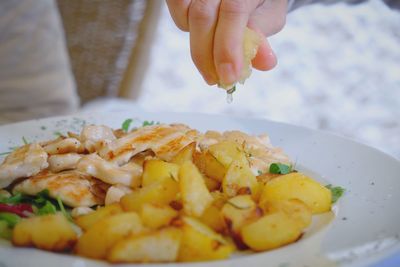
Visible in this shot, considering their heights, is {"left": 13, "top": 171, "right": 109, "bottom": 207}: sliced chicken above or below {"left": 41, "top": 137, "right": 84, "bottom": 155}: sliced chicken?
below

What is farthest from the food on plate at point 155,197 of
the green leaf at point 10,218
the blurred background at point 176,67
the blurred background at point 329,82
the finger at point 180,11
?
the blurred background at point 329,82

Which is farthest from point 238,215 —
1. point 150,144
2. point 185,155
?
point 150,144

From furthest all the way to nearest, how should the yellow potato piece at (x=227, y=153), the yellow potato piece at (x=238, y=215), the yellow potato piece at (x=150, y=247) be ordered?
the yellow potato piece at (x=227, y=153)
the yellow potato piece at (x=238, y=215)
the yellow potato piece at (x=150, y=247)

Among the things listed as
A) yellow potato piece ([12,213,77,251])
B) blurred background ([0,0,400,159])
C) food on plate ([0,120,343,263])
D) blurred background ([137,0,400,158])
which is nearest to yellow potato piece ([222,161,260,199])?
food on plate ([0,120,343,263])

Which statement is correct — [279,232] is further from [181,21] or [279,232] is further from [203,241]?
[181,21]

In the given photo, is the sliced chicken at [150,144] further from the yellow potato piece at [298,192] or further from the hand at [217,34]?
the yellow potato piece at [298,192]

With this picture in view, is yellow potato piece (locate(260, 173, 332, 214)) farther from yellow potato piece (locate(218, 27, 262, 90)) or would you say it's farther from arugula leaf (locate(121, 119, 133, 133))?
arugula leaf (locate(121, 119, 133, 133))
